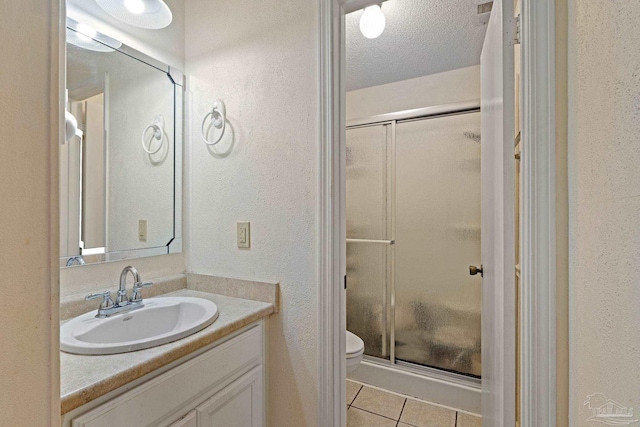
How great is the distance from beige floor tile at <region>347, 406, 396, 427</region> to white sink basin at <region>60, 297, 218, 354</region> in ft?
3.96

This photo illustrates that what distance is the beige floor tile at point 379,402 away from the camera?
190 cm

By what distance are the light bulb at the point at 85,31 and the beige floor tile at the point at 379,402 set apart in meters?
2.39

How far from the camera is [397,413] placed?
6.19 ft

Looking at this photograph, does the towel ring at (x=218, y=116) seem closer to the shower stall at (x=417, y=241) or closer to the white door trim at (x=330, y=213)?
the white door trim at (x=330, y=213)

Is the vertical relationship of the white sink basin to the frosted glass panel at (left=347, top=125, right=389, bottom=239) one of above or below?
below

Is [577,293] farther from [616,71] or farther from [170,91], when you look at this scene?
[170,91]

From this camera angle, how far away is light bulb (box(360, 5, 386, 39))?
1.40 meters

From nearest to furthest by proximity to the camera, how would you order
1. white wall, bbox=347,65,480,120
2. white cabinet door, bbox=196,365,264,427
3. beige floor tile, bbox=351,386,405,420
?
white cabinet door, bbox=196,365,264,427
beige floor tile, bbox=351,386,405,420
white wall, bbox=347,65,480,120

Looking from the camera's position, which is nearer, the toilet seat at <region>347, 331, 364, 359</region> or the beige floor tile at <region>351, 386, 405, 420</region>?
the toilet seat at <region>347, 331, 364, 359</region>

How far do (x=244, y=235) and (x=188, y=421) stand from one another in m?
0.72

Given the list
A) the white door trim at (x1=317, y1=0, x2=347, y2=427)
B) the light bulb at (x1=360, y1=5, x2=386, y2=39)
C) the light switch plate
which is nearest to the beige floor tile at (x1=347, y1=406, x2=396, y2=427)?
the white door trim at (x1=317, y1=0, x2=347, y2=427)

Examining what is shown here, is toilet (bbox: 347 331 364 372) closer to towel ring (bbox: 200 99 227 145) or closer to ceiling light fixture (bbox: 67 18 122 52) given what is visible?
towel ring (bbox: 200 99 227 145)

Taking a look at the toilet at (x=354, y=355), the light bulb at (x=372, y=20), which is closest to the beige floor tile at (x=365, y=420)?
the toilet at (x=354, y=355)

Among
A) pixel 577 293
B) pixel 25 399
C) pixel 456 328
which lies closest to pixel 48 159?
pixel 25 399
